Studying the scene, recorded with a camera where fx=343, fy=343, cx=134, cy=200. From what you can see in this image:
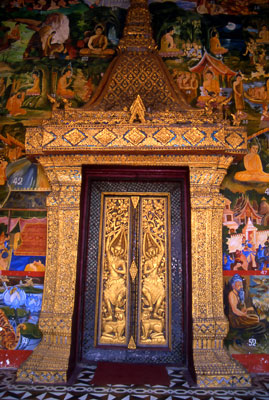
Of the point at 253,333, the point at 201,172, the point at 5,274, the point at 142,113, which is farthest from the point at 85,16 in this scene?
the point at 253,333

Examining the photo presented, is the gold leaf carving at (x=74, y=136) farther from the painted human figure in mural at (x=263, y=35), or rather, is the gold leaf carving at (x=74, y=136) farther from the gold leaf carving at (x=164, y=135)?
the painted human figure in mural at (x=263, y=35)

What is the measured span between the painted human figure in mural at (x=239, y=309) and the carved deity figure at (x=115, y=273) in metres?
1.66

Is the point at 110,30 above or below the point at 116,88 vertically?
above

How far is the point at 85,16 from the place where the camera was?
642 centimetres

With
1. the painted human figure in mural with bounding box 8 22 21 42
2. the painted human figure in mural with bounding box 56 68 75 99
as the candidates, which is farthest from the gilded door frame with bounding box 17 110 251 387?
the painted human figure in mural with bounding box 8 22 21 42

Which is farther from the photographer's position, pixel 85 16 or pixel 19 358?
pixel 85 16

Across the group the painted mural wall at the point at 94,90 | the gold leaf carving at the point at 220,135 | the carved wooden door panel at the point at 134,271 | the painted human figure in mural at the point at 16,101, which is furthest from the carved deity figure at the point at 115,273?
the painted human figure in mural at the point at 16,101

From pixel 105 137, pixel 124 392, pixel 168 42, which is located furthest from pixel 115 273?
pixel 168 42

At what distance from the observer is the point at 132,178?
5543mm

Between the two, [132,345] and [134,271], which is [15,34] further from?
[132,345]

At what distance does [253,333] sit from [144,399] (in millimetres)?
2108

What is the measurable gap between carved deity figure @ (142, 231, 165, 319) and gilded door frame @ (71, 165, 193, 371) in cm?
37

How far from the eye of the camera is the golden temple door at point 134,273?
5.16 meters

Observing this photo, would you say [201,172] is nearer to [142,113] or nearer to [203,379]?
[142,113]
